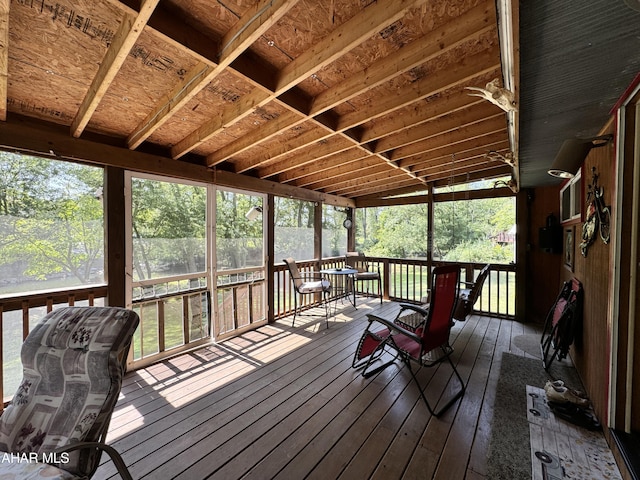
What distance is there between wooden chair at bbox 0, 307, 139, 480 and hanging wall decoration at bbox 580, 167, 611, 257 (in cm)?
318

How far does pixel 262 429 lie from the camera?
194cm

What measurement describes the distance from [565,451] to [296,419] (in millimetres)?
1871

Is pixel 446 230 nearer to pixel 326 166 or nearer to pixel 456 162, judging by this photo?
pixel 456 162

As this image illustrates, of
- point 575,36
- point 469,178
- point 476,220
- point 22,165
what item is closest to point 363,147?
point 575,36

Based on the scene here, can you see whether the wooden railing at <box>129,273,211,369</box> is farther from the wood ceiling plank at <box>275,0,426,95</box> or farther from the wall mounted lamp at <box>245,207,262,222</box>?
the wood ceiling plank at <box>275,0,426,95</box>

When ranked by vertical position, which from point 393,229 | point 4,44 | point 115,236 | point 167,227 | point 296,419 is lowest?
point 296,419

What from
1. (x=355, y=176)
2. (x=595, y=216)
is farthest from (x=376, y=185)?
(x=595, y=216)

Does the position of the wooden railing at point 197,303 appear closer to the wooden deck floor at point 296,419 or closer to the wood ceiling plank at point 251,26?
the wooden deck floor at point 296,419

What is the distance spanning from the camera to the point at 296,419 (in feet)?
6.70

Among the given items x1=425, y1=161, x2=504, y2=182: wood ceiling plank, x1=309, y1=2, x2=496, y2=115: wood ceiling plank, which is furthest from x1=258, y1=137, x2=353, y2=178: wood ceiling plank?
x1=425, y1=161, x2=504, y2=182: wood ceiling plank

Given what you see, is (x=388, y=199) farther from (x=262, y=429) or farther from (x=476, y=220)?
(x=262, y=429)

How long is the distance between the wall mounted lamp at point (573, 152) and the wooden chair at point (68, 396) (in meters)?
3.05

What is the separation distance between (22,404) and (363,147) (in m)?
3.50

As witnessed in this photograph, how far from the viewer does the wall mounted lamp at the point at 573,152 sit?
68.6 inches
